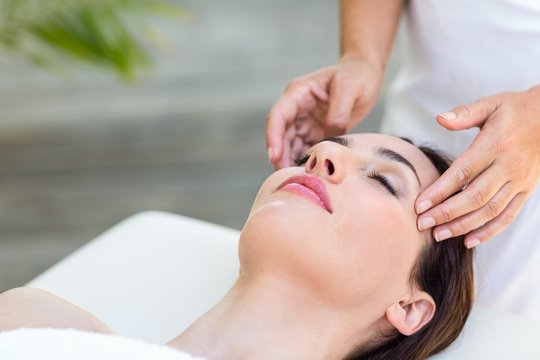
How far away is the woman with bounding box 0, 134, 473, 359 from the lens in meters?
1.33

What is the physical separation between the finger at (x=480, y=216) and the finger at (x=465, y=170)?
49 millimetres

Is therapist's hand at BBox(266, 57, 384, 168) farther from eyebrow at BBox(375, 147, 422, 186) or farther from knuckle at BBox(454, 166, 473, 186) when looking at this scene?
knuckle at BBox(454, 166, 473, 186)

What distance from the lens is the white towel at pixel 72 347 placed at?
116cm

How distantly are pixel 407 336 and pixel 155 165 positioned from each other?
7.75 feet

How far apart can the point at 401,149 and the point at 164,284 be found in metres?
0.56

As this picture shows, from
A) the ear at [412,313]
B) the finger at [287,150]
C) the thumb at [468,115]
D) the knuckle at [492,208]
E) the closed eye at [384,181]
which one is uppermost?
the thumb at [468,115]

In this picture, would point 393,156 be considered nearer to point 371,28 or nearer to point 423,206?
point 423,206

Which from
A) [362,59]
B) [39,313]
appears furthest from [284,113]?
[39,313]

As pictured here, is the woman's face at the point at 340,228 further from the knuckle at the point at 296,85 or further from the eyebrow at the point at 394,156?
the knuckle at the point at 296,85

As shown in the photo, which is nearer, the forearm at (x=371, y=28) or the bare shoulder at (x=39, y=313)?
the bare shoulder at (x=39, y=313)

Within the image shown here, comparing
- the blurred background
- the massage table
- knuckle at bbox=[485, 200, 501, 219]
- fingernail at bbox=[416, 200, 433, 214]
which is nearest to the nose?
fingernail at bbox=[416, 200, 433, 214]

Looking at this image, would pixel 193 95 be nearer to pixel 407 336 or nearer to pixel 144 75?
pixel 144 75

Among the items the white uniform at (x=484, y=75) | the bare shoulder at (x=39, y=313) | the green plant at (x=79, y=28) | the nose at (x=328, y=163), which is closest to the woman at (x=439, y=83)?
the white uniform at (x=484, y=75)

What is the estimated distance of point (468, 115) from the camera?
1388 millimetres
